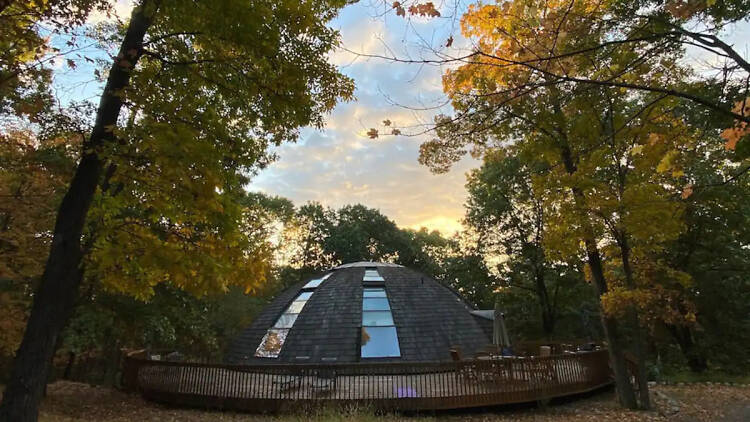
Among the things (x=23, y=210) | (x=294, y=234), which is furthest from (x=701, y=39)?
(x=294, y=234)

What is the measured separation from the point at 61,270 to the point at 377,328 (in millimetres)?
10594

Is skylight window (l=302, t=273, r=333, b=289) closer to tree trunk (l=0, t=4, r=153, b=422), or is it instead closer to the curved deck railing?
the curved deck railing

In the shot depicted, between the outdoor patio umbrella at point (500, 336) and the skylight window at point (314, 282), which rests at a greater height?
the skylight window at point (314, 282)

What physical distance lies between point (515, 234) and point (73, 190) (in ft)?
73.8

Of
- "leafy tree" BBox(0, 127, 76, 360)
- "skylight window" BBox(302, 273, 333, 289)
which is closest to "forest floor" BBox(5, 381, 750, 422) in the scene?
"leafy tree" BBox(0, 127, 76, 360)

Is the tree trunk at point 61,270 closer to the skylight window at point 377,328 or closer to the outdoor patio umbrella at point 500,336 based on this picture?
the skylight window at point 377,328

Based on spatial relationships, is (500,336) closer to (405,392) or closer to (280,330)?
(405,392)

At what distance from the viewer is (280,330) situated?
14.7m

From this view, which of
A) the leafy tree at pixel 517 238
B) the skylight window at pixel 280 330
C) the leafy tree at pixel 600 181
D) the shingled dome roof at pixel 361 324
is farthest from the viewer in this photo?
the leafy tree at pixel 517 238

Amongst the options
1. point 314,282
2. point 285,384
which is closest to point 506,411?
point 285,384

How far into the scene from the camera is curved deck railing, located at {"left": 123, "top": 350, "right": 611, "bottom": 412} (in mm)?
9195

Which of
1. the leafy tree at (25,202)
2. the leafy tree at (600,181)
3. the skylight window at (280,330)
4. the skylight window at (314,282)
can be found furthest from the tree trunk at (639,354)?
the leafy tree at (25,202)

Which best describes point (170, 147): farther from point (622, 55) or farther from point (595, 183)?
point (595, 183)

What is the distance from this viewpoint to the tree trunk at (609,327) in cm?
965
